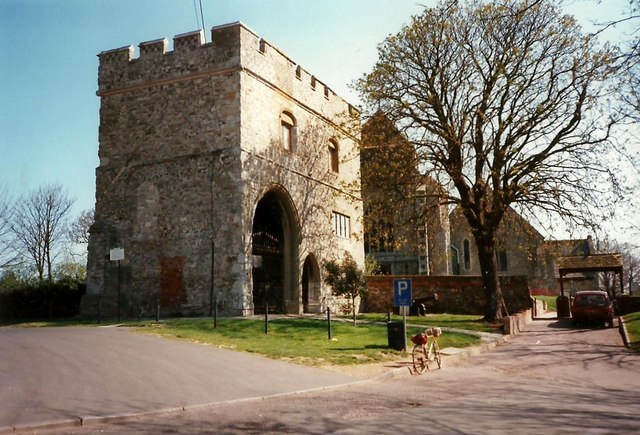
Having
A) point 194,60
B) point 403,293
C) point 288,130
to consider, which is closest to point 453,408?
point 403,293

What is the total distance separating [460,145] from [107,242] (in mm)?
14975

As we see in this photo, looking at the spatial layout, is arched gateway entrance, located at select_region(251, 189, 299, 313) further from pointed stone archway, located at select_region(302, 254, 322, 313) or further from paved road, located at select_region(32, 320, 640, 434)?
paved road, located at select_region(32, 320, 640, 434)

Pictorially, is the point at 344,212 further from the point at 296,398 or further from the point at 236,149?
the point at 296,398

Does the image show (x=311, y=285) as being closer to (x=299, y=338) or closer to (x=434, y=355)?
(x=299, y=338)

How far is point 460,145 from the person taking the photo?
22.9m

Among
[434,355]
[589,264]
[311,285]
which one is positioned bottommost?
[434,355]

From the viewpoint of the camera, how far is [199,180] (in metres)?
21.6

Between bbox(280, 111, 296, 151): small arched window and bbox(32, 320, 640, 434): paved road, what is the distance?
14.4 m

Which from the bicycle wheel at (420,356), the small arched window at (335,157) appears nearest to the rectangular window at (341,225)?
the small arched window at (335,157)

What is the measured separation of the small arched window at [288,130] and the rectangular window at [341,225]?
545 centimetres

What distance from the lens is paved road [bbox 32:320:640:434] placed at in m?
6.64

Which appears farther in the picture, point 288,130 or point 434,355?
point 288,130

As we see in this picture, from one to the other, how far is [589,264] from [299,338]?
75.7 feet

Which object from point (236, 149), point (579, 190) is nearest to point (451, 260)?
point (579, 190)
